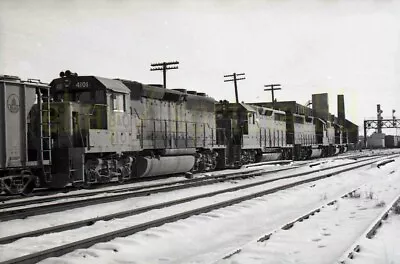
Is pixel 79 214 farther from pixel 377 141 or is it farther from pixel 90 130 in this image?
pixel 377 141

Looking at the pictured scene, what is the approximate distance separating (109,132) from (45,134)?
8.15ft

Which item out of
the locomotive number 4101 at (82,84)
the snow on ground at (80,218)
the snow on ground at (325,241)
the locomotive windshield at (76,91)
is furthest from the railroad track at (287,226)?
the locomotive number 4101 at (82,84)

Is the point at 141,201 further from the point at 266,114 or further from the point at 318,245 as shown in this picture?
the point at 266,114

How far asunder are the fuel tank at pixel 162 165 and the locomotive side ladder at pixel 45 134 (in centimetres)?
445

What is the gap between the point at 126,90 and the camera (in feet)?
51.9

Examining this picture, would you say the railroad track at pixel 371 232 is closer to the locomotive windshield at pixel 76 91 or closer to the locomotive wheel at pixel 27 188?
the locomotive wheel at pixel 27 188

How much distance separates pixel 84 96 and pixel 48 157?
11.5ft

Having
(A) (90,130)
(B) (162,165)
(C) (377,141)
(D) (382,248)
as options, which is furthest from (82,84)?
(C) (377,141)

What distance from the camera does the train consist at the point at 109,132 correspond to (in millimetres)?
11172

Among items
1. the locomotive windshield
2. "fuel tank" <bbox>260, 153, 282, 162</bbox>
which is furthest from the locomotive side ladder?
"fuel tank" <bbox>260, 153, 282, 162</bbox>

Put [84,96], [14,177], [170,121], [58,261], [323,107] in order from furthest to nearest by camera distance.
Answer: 1. [323,107]
2. [170,121]
3. [84,96]
4. [14,177]
5. [58,261]

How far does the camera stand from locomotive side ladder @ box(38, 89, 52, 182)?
11.6 meters

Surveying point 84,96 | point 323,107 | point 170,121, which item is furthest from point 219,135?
point 323,107

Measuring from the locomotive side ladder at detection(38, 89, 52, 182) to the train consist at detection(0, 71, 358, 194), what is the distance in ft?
0.09
